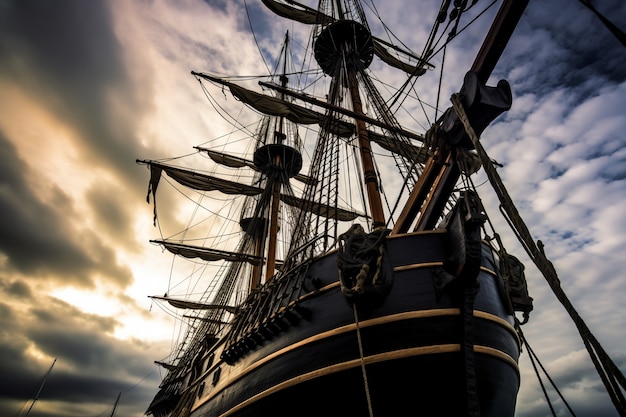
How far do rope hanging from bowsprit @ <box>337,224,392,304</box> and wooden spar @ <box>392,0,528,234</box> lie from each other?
90 cm

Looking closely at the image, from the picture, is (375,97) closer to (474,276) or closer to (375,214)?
(375,214)

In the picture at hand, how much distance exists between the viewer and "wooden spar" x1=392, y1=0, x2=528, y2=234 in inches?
131

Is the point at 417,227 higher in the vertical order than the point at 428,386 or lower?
higher

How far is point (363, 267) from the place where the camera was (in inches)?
160

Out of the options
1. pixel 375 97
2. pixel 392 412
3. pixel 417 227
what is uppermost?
pixel 375 97

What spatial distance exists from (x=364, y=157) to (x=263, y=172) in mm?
12650

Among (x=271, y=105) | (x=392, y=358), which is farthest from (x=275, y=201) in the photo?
(x=392, y=358)

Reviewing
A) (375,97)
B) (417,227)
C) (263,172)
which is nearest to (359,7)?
(375,97)

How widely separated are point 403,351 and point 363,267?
114 centimetres

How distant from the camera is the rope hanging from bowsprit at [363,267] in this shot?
3990 millimetres

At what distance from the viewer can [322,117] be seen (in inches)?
453

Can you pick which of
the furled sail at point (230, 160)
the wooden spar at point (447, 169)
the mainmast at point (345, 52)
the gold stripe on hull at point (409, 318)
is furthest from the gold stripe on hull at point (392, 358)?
the furled sail at point (230, 160)

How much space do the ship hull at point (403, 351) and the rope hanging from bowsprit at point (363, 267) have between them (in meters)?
0.18

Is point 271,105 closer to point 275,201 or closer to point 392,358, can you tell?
point 275,201
